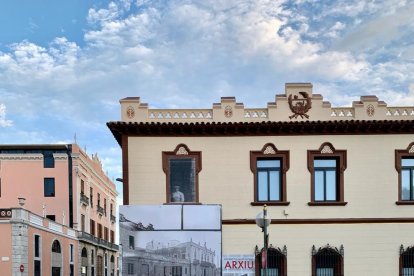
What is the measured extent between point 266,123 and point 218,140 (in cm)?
208

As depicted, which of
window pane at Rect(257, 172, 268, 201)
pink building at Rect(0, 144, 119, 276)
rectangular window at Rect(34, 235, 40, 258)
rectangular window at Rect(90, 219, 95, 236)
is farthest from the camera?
rectangular window at Rect(90, 219, 95, 236)

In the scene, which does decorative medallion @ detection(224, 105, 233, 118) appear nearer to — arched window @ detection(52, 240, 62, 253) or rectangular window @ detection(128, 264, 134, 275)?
rectangular window @ detection(128, 264, 134, 275)

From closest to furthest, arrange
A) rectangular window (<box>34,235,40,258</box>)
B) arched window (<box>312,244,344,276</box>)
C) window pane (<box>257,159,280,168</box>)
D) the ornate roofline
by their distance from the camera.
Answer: arched window (<box>312,244,344,276</box>) → the ornate roofline → window pane (<box>257,159,280,168</box>) → rectangular window (<box>34,235,40,258</box>)

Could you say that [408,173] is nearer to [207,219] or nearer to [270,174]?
[270,174]

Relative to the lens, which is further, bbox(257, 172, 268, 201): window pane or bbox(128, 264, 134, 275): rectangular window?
bbox(257, 172, 268, 201): window pane

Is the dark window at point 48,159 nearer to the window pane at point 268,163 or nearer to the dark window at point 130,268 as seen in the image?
the dark window at point 130,268

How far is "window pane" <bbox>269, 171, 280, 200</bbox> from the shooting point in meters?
21.5

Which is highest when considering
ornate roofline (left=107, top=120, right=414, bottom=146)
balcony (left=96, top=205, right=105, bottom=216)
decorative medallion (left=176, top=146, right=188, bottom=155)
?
ornate roofline (left=107, top=120, right=414, bottom=146)

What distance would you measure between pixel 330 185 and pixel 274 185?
7.58 feet

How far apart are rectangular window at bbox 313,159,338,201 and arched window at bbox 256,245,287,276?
8.75 feet

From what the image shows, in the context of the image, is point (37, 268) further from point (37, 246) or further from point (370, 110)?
point (370, 110)

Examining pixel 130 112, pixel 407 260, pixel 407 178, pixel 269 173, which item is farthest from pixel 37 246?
pixel 407 178

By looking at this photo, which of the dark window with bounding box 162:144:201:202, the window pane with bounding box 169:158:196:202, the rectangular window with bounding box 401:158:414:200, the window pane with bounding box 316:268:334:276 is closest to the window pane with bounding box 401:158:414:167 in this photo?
the rectangular window with bounding box 401:158:414:200

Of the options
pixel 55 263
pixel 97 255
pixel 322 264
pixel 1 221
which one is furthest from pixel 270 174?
pixel 97 255
